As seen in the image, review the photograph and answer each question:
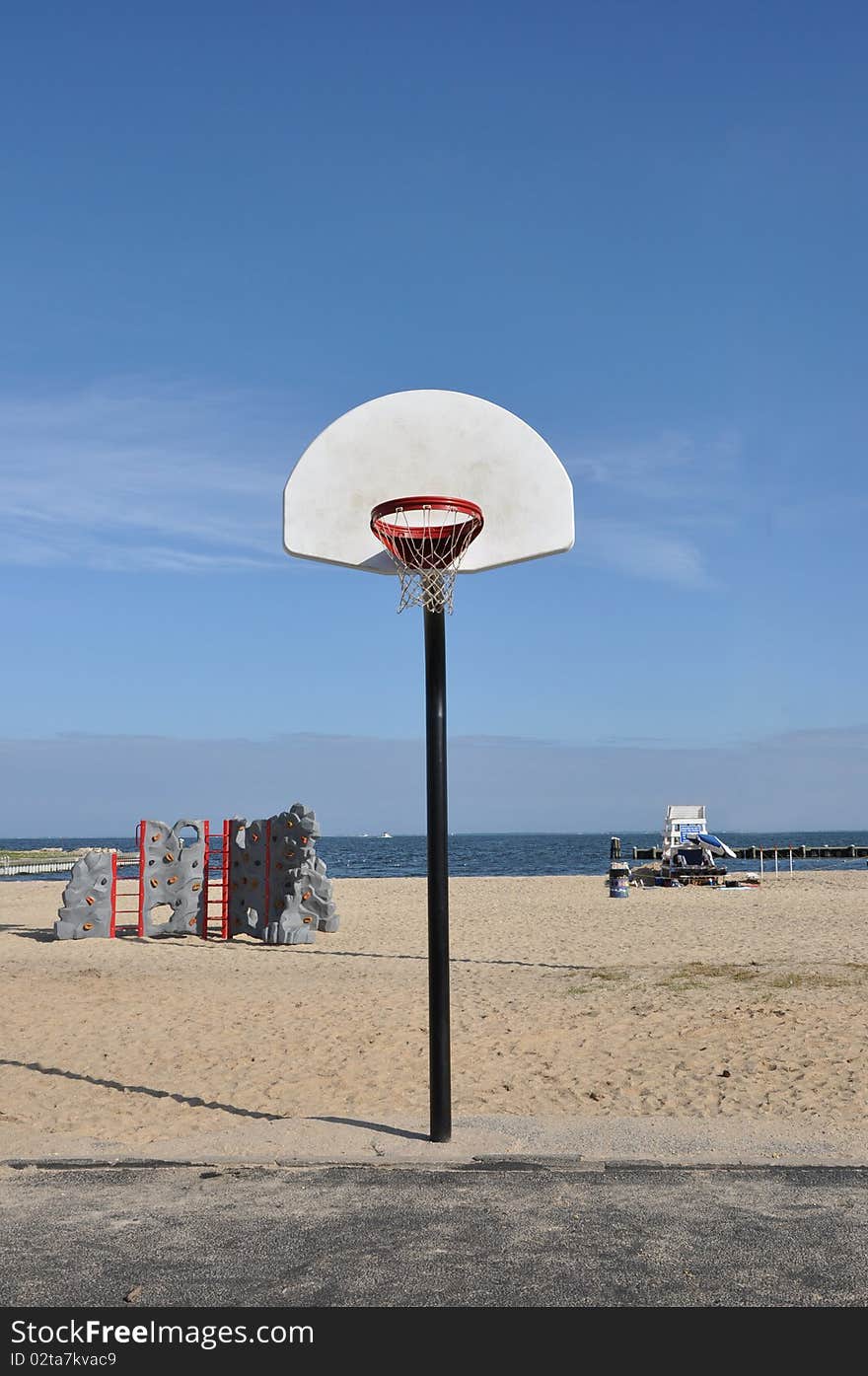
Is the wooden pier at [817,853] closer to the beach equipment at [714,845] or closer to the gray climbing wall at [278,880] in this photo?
the beach equipment at [714,845]

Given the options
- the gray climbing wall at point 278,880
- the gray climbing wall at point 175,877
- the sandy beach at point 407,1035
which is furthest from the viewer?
the gray climbing wall at point 175,877

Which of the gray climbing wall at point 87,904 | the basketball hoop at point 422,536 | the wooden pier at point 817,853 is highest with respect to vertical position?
the basketball hoop at point 422,536

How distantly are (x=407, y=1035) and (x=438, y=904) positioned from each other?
441 cm

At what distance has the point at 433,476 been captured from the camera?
755 centimetres

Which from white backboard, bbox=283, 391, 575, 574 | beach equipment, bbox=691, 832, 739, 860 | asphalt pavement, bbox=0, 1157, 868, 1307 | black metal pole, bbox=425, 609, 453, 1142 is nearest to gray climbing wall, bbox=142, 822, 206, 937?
white backboard, bbox=283, 391, 575, 574

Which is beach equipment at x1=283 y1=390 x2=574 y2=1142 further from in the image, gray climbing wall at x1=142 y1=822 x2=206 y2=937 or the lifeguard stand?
the lifeguard stand

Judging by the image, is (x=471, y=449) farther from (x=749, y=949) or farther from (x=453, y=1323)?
(x=749, y=949)

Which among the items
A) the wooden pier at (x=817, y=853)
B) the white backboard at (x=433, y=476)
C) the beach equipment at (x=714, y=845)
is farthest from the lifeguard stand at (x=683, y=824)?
the white backboard at (x=433, y=476)

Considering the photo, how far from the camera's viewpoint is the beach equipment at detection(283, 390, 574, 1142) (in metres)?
7.49

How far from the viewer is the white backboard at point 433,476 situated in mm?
7582

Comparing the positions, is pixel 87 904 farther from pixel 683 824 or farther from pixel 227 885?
pixel 683 824

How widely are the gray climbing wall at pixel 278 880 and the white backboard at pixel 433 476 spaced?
13090 millimetres

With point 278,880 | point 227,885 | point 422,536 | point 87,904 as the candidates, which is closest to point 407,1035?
point 422,536

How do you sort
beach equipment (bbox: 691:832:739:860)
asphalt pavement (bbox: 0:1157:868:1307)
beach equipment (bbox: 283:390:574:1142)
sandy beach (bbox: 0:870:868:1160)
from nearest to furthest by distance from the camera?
asphalt pavement (bbox: 0:1157:868:1307) < beach equipment (bbox: 283:390:574:1142) < sandy beach (bbox: 0:870:868:1160) < beach equipment (bbox: 691:832:739:860)
